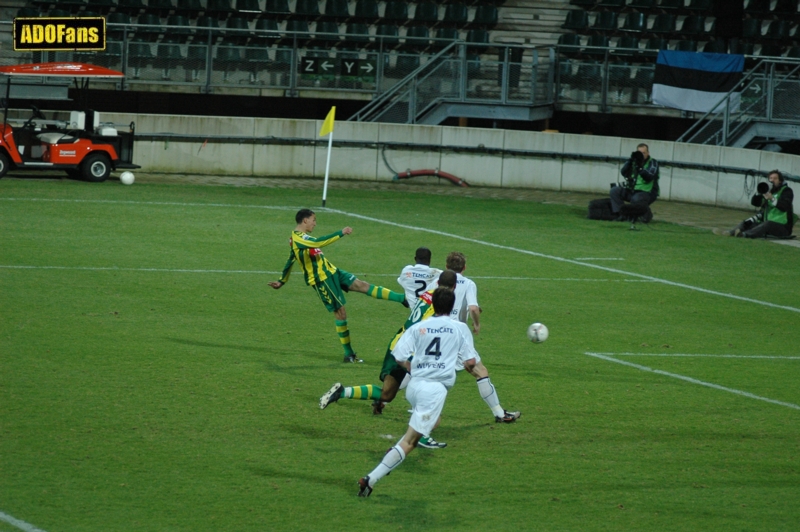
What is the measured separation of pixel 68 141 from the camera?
26.4 m

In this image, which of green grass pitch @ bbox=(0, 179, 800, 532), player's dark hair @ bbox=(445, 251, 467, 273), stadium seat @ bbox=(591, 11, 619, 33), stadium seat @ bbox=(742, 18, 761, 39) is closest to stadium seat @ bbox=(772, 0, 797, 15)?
stadium seat @ bbox=(742, 18, 761, 39)

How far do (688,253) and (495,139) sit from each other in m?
9.95

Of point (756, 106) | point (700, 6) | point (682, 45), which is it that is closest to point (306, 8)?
point (682, 45)

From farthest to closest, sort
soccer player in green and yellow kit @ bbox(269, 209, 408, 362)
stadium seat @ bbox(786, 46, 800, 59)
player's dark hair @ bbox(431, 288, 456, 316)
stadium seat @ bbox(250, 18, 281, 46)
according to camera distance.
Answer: stadium seat @ bbox(786, 46, 800, 59) → stadium seat @ bbox(250, 18, 281, 46) → soccer player in green and yellow kit @ bbox(269, 209, 408, 362) → player's dark hair @ bbox(431, 288, 456, 316)

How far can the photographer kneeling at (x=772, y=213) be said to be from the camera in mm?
22281

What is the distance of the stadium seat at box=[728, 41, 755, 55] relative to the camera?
35.2 meters

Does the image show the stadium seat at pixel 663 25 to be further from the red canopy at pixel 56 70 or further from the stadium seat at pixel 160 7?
the red canopy at pixel 56 70

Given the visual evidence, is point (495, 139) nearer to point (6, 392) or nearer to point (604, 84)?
point (604, 84)

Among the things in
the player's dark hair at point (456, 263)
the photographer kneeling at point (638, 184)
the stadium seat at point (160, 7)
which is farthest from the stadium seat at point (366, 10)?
the player's dark hair at point (456, 263)

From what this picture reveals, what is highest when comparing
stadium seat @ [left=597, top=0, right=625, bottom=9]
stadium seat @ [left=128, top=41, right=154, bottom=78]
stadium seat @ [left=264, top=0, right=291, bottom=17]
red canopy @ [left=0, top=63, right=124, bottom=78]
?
stadium seat @ [left=597, top=0, right=625, bottom=9]

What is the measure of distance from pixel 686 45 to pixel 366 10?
10.5 metres

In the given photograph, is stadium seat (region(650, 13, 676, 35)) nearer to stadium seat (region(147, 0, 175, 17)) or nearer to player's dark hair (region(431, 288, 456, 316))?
stadium seat (region(147, 0, 175, 17))

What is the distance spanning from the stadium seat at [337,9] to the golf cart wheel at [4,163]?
1315cm

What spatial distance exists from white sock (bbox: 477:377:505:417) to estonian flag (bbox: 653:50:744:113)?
71.0ft
